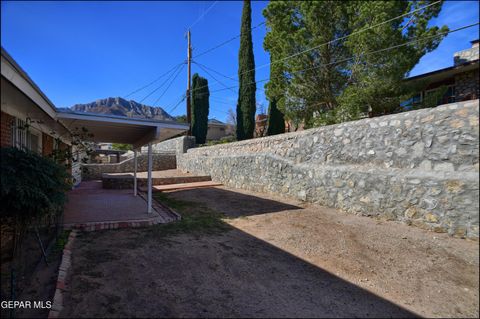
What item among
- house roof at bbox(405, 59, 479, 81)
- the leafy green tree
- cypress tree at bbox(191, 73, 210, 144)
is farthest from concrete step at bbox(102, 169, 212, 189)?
house roof at bbox(405, 59, 479, 81)

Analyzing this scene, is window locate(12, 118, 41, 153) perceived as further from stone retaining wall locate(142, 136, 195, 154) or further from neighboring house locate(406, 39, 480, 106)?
neighboring house locate(406, 39, 480, 106)

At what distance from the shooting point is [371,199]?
211 inches

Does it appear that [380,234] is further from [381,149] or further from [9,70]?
[9,70]

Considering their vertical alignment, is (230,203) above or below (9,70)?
below

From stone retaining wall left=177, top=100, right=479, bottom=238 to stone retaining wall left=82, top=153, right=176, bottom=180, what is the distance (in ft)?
33.4

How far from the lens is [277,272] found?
357cm

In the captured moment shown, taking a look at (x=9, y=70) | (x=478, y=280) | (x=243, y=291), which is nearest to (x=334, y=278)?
(x=243, y=291)

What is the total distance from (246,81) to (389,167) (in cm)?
1474

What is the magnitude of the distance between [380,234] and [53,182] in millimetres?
4487

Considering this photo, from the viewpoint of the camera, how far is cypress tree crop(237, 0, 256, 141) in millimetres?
17664

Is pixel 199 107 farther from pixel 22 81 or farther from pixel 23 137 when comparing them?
pixel 22 81

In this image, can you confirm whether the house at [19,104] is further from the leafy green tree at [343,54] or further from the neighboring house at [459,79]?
the neighboring house at [459,79]

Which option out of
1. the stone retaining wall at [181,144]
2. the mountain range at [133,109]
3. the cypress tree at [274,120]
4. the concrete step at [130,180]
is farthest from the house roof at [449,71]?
the mountain range at [133,109]

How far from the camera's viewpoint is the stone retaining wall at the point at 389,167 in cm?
234
